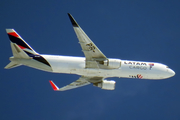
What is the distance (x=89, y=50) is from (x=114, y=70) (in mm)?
5279

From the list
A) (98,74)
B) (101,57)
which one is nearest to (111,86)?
(98,74)

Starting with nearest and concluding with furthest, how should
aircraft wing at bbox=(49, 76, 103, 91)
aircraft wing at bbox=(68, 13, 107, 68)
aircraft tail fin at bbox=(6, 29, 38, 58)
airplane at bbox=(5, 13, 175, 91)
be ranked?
aircraft wing at bbox=(68, 13, 107, 68) → aircraft tail fin at bbox=(6, 29, 38, 58) → airplane at bbox=(5, 13, 175, 91) → aircraft wing at bbox=(49, 76, 103, 91)

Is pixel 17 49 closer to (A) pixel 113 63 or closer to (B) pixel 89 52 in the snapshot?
(B) pixel 89 52

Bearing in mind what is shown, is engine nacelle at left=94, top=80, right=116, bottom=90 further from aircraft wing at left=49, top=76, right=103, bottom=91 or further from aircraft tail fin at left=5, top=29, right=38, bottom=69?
aircraft tail fin at left=5, top=29, right=38, bottom=69

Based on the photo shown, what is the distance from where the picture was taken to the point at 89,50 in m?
38.1

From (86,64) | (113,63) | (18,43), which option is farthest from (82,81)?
(18,43)

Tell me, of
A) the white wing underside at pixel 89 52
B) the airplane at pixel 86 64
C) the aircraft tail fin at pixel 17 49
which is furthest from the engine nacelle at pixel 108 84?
the aircraft tail fin at pixel 17 49

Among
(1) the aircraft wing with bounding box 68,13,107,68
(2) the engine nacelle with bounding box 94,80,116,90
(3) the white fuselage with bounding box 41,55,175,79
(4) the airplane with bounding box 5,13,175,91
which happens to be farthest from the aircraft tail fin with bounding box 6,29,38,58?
(2) the engine nacelle with bounding box 94,80,116,90

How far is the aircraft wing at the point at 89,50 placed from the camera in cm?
3593

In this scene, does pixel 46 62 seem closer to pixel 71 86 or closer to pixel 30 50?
pixel 30 50

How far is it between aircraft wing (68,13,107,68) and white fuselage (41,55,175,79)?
100 centimetres

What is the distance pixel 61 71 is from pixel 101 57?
661 centimetres

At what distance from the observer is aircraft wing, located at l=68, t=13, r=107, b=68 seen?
35928mm

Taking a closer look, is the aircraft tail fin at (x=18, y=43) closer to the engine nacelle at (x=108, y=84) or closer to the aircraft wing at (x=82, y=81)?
the aircraft wing at (x=82, y=81)
